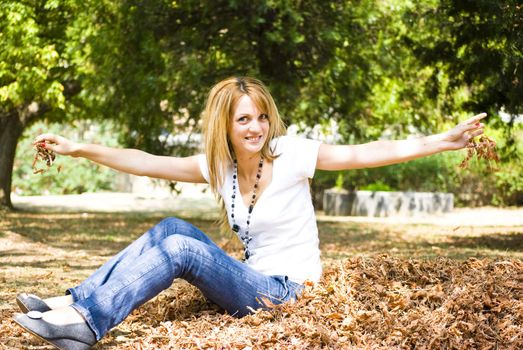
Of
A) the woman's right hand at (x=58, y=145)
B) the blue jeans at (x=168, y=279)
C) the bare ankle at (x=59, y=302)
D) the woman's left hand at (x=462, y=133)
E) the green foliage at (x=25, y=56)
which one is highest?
the green foliage at (x=25, y=56)

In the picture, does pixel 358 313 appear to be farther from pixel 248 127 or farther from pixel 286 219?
pixel 248 127

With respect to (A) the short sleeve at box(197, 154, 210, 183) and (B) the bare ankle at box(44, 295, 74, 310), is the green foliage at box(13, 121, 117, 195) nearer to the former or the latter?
(A) the short sleeve at box(197, 154, 210, 183)

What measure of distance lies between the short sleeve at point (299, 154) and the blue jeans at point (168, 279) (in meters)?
0.60

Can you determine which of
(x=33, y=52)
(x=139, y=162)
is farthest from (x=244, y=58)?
(x=139, y=162)

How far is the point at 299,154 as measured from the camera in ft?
13.9

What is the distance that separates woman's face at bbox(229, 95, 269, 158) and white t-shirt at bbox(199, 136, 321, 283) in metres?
0.12

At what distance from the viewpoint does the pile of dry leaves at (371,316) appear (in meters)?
3.74

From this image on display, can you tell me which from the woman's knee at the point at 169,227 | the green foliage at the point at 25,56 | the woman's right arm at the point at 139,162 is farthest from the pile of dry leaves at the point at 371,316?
the green foliage at the point at 25,56

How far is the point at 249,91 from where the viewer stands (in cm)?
423

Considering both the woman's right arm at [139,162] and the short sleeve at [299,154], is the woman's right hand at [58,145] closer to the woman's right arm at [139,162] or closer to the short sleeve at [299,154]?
the woman's right arm at [139,162]

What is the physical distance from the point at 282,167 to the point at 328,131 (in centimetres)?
997

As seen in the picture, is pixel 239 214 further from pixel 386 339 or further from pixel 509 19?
pixel 509 19

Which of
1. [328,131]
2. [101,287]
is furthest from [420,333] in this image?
[328,131]

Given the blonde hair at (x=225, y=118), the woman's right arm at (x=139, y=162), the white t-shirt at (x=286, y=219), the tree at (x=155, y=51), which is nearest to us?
the white t-shirt at (x=286, y=219)
